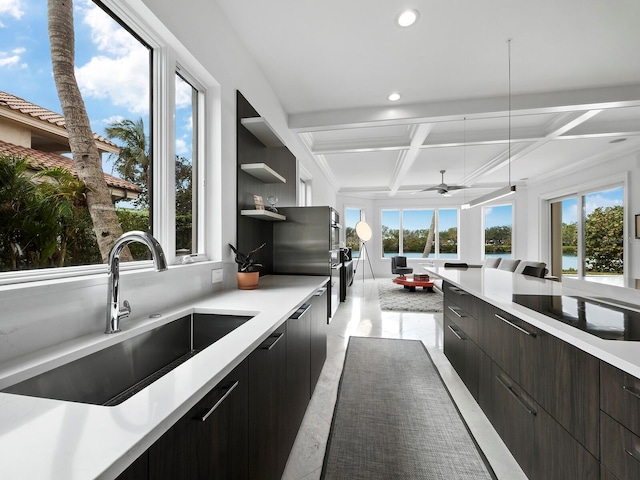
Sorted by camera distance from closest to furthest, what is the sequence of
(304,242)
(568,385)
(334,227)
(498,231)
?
1. (568,385)
2. (304,242)
3. (334,227)
4. (498,231)

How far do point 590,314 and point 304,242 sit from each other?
217 centimetres

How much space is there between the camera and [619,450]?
0.87 metres

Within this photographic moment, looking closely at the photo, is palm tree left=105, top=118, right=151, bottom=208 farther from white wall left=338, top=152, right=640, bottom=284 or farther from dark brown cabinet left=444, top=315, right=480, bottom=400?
white wall left=338, top=152, right=640, bottom=284

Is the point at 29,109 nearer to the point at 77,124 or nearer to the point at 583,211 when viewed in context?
the point at 77,124

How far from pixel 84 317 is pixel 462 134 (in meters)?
4.75

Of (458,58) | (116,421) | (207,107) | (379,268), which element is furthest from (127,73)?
(379,268)

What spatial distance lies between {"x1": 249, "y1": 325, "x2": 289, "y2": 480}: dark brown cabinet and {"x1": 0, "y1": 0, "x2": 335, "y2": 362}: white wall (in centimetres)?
59

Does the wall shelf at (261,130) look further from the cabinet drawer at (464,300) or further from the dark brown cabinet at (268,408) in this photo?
the cabinet drawer at (464,300)

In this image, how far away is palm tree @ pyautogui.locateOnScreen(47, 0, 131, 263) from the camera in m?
1.08

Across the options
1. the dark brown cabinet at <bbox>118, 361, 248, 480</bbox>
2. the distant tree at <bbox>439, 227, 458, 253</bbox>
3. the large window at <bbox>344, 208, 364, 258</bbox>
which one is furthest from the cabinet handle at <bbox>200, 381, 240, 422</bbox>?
the distant tree at <bbox>439, 227, 458, 253</bbox>

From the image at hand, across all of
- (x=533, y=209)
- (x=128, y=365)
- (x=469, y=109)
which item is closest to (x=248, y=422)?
(x=128, y=365)

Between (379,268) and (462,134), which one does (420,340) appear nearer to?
(462,134)

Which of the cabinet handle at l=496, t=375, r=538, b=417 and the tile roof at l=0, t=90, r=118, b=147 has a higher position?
the tile roof at l=0, t=90, r=118, b=147

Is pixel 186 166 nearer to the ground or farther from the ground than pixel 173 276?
farther from the ground
